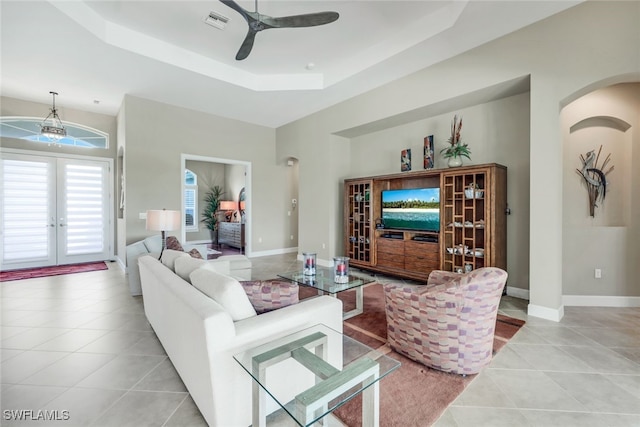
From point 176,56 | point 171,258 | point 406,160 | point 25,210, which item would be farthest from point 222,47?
point 25,210

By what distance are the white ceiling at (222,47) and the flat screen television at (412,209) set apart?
1.94 m

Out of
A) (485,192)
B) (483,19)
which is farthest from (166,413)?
(483,19)

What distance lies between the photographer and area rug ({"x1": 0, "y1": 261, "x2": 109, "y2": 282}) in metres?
5.00

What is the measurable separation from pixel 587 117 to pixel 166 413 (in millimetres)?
5466

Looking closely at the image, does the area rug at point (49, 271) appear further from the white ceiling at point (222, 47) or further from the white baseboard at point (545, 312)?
the white baseboard at point (545, 312)

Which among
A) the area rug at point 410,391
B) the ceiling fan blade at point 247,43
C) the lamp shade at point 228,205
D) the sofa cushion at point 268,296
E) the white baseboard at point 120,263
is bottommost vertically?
the area rug at point 410,391

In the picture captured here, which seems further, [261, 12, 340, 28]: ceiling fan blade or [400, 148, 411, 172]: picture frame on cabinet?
[400, 148, 411, 172]: picture frame on cabinet

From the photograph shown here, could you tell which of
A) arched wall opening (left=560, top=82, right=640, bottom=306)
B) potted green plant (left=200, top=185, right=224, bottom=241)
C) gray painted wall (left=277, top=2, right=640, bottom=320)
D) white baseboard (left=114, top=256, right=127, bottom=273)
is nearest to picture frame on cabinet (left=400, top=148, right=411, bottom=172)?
gray painted wall (left=277, top=2, right=640, bottom=320)

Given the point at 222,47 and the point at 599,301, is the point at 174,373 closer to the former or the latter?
the point at 222,47

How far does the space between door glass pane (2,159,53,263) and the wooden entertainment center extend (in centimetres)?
657

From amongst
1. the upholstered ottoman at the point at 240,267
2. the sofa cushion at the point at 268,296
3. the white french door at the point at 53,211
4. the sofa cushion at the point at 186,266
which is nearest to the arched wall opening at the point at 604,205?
the sofa cushion at the point at 268,296

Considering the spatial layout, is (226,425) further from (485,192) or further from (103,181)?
(103,181)

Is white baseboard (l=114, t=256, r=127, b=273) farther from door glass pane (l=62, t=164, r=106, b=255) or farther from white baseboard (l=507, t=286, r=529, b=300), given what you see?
white baseboard (l=507, t=286, r=529, b=300)

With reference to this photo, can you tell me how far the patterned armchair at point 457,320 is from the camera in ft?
6.70
